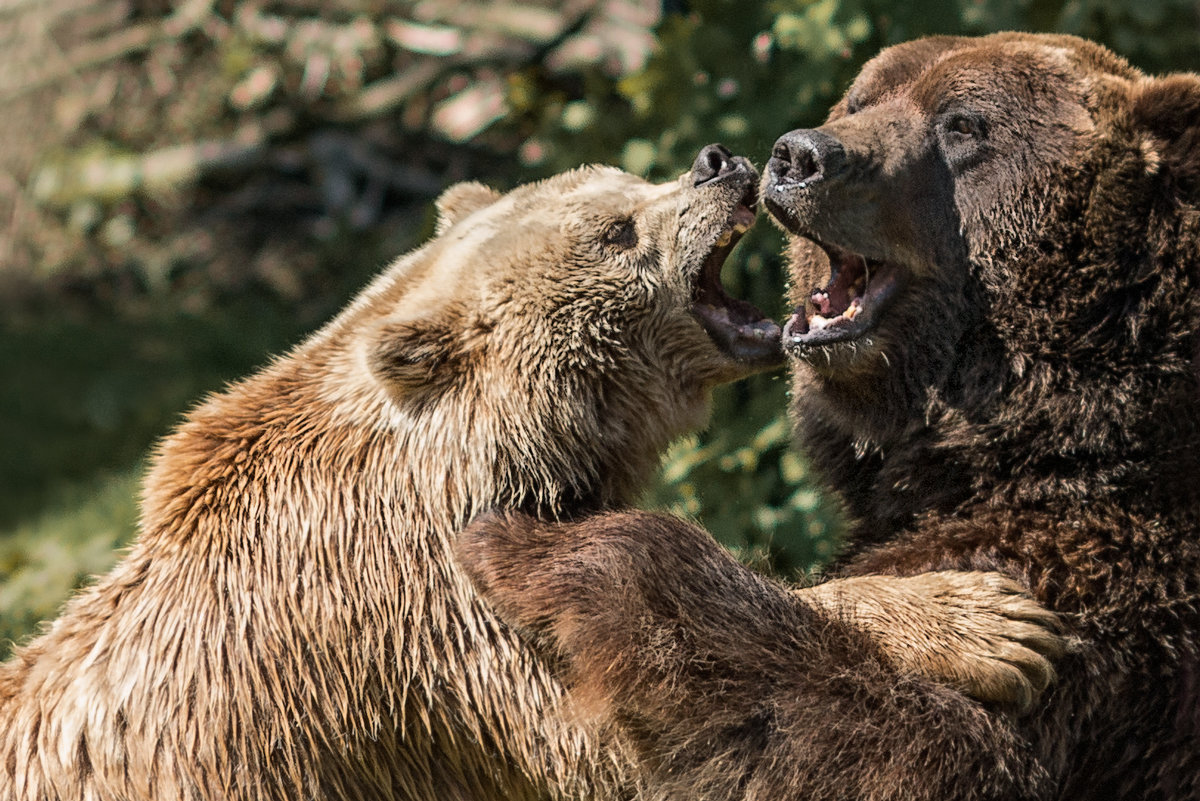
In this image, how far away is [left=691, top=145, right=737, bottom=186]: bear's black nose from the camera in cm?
399

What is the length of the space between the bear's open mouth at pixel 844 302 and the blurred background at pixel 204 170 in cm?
237

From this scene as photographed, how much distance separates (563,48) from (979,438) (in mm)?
6156

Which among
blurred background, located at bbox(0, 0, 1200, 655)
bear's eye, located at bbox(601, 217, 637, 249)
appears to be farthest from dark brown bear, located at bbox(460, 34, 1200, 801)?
blurred background, located at bbox(0, 0, 1200, 655)

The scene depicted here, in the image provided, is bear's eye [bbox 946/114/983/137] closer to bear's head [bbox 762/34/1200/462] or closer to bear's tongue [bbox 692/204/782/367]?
bear's head [bbox 762/34/1200/462]

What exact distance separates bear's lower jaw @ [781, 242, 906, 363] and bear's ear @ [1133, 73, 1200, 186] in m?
0.74

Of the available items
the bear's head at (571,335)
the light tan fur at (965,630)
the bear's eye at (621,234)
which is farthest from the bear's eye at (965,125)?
the light tan fur at (965,630)

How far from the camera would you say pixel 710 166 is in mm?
3998

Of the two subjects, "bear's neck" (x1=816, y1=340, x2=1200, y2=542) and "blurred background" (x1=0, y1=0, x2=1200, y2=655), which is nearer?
"bear's neck" (x1=816, y1=340, x2=1200, y2=542)

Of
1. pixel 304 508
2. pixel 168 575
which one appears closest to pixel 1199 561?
pixel 304 508

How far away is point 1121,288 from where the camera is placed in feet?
12.4

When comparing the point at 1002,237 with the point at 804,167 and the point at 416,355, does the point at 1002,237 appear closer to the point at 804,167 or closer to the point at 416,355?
the point at 804,167

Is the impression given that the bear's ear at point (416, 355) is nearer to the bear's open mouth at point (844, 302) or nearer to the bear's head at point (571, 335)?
the bear's head at point (571, 335)

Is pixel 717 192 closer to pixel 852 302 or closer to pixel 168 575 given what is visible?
pixel 852 302

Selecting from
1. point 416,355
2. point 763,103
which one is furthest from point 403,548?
point 763,103
